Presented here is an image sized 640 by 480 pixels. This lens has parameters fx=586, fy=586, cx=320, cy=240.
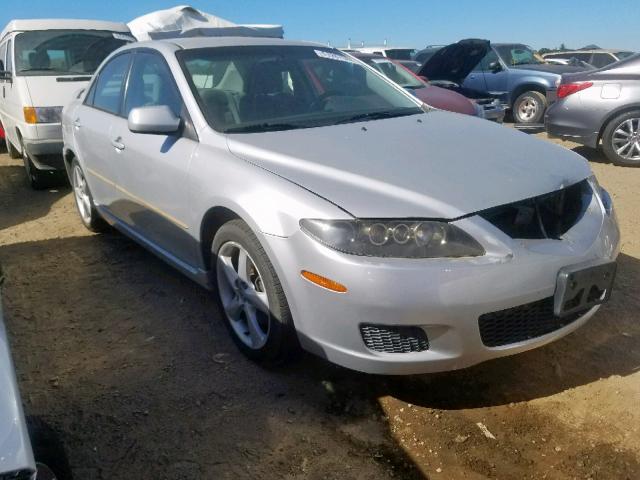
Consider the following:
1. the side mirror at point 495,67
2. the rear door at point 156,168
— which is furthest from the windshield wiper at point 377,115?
the side mirror at point 495,67

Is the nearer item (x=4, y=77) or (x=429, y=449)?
(x=429, y=449)

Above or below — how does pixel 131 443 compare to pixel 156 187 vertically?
below

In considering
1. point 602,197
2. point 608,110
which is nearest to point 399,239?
point 602,197

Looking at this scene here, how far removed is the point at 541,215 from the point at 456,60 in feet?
26.0

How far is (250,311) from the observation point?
296 cm

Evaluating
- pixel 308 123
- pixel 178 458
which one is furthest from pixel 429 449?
pixel 308 123

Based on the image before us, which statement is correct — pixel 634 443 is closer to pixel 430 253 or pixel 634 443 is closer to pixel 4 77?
pixel 430 253

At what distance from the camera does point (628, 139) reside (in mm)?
7254

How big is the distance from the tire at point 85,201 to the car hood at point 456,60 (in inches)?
264

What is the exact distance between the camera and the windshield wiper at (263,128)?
3.10 meters

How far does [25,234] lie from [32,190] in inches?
78.0

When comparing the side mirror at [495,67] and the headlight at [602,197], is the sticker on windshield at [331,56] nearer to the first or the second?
the headlight at [602,197]

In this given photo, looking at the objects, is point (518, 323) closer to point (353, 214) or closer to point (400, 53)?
point (353, 214)

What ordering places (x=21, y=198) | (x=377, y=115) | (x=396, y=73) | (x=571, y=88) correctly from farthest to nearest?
1. (x=396, y=73)
2. (x=571, y=88)
3. (x=21, y=198)
4. (x=377, y=115)
